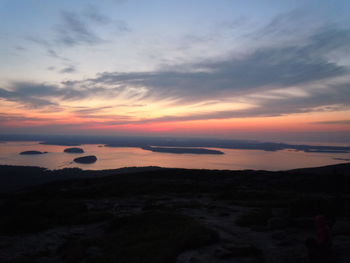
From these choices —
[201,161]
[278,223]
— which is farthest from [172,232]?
[201,161]

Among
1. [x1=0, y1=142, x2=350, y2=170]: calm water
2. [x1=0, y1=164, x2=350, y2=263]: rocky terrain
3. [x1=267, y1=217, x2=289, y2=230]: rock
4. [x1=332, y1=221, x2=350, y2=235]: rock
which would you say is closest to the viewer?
[x1=0, y1=164, x2=350, y2=263]: rocky terrain

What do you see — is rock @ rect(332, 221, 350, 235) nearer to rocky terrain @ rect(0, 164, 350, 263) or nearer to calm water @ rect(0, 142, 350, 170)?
rocky terrain @ rect(0, 164, 350, 263)

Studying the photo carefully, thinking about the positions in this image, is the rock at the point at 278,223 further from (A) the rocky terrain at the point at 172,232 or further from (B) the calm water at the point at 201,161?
(B) the calm water at the point at 201,161

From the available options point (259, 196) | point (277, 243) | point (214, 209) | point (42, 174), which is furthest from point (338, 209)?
point (42, 174)

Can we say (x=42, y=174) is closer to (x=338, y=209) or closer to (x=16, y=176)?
(x=16, y=176)

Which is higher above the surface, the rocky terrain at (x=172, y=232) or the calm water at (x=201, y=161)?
the rocky terrain at (x=172, y=232)

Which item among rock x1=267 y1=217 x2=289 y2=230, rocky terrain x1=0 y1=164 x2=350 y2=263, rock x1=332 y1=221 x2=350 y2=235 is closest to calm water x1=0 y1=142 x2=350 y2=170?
rocky terrain x1=0 y1=164 x2=350 y2=263

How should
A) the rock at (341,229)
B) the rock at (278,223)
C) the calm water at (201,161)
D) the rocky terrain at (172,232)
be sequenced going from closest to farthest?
1. the rocky terrain at (172,232)
2. the rock at (341,229)
3. the rock at (278,223)
4. the calm water at (201,161)

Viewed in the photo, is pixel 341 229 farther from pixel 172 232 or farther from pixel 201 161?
pixel 201 161

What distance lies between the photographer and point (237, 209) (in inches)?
680

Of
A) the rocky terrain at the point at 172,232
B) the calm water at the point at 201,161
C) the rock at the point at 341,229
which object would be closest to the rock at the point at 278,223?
the rocky terrain at the point at 172,232

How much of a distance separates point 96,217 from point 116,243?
516 centimetres

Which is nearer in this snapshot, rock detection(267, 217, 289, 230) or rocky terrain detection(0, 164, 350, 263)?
rocky terrain detection(0, 164, 350, 263)

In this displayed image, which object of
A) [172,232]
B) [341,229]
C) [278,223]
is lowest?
[172,232]
